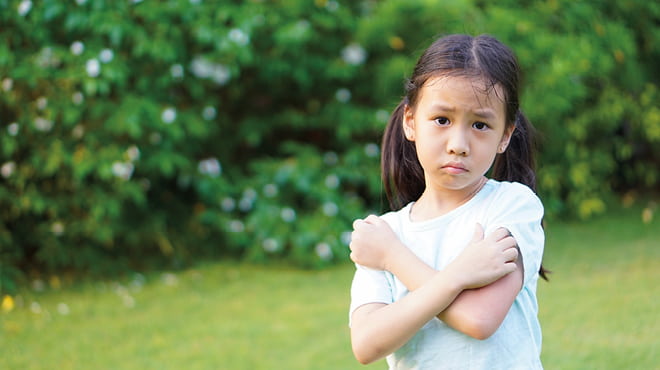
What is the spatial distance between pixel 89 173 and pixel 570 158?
10.7 feet

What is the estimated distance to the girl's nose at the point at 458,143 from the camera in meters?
1.61

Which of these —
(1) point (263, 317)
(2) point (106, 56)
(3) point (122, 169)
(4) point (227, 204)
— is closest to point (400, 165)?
(1) point (263, 317)

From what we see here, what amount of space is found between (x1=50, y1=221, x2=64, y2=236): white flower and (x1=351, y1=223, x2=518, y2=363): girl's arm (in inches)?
135

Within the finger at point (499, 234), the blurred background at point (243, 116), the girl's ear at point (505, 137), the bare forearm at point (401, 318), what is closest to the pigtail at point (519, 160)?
the girl's ear at point (505, 137)

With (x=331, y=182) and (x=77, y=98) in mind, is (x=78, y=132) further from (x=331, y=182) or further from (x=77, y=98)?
(x=331, y=182)

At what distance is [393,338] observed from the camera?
1591 millimetres

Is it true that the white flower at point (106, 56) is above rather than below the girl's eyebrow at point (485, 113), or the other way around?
above

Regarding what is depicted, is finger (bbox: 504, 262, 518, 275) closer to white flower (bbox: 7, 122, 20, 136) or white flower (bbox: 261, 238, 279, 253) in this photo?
white flower (bbox: 261, 238, 279, 253)

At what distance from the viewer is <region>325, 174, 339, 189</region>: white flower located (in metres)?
5.01

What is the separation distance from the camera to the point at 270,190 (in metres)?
5.02

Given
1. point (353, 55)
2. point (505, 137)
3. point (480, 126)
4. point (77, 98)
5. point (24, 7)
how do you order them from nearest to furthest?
point (480, 126) → point (505, 137) → point (24, 7) → point (77, 98) → point (353, 55)

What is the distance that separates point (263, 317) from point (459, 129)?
254cm

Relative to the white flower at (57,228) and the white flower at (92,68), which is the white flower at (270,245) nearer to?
the white flower at (57,228)

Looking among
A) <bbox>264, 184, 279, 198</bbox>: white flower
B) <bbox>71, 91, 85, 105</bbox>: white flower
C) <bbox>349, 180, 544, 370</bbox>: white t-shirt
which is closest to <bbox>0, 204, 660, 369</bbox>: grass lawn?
<bbox>264, 184, 279, 198</bbox>: white flower
